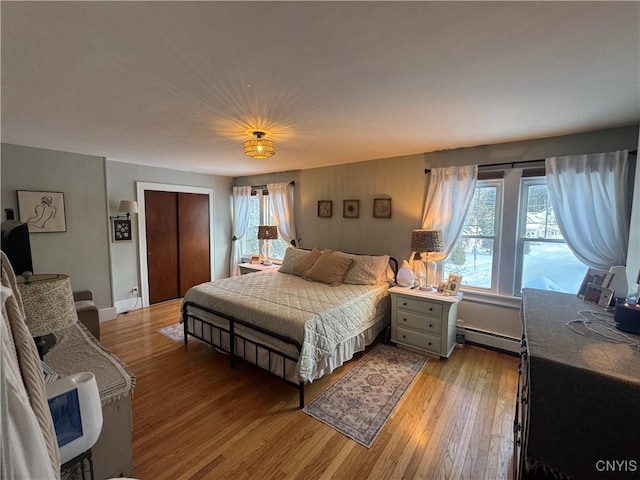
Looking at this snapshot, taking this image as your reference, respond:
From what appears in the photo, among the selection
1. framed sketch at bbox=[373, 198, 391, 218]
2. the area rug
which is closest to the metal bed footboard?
the area rug

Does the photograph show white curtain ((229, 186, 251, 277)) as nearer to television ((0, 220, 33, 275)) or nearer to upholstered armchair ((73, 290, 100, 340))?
upholstered armchair ((73, 290, 100, 340))

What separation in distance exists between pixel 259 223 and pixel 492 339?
418cm

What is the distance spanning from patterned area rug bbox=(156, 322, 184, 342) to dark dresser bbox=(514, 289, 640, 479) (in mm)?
3413

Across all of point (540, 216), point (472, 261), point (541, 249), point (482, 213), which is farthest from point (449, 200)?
point (541, 249)

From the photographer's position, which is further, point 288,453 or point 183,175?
point 183,175

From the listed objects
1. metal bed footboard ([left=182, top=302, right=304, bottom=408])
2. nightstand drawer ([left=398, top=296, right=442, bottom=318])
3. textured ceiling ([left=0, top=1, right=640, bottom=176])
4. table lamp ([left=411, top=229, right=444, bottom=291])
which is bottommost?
metal bed footboard ([left=182, top=302, right=304, bottom=408])

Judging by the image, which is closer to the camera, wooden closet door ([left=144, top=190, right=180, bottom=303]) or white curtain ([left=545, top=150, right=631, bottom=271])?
white curtain ([left=545, top=150, right=631, bottom=271])

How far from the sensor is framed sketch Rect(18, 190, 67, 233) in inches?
124

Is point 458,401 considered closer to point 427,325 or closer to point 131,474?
point 427,325

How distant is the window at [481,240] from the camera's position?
3064 millimetres

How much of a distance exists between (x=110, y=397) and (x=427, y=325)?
272 centimetres

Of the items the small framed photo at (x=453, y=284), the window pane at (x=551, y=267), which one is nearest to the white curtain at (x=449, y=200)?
the small framed photo at (x=453, y=284)

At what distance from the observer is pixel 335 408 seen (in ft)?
7.14

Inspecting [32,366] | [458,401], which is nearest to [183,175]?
[32,366]
